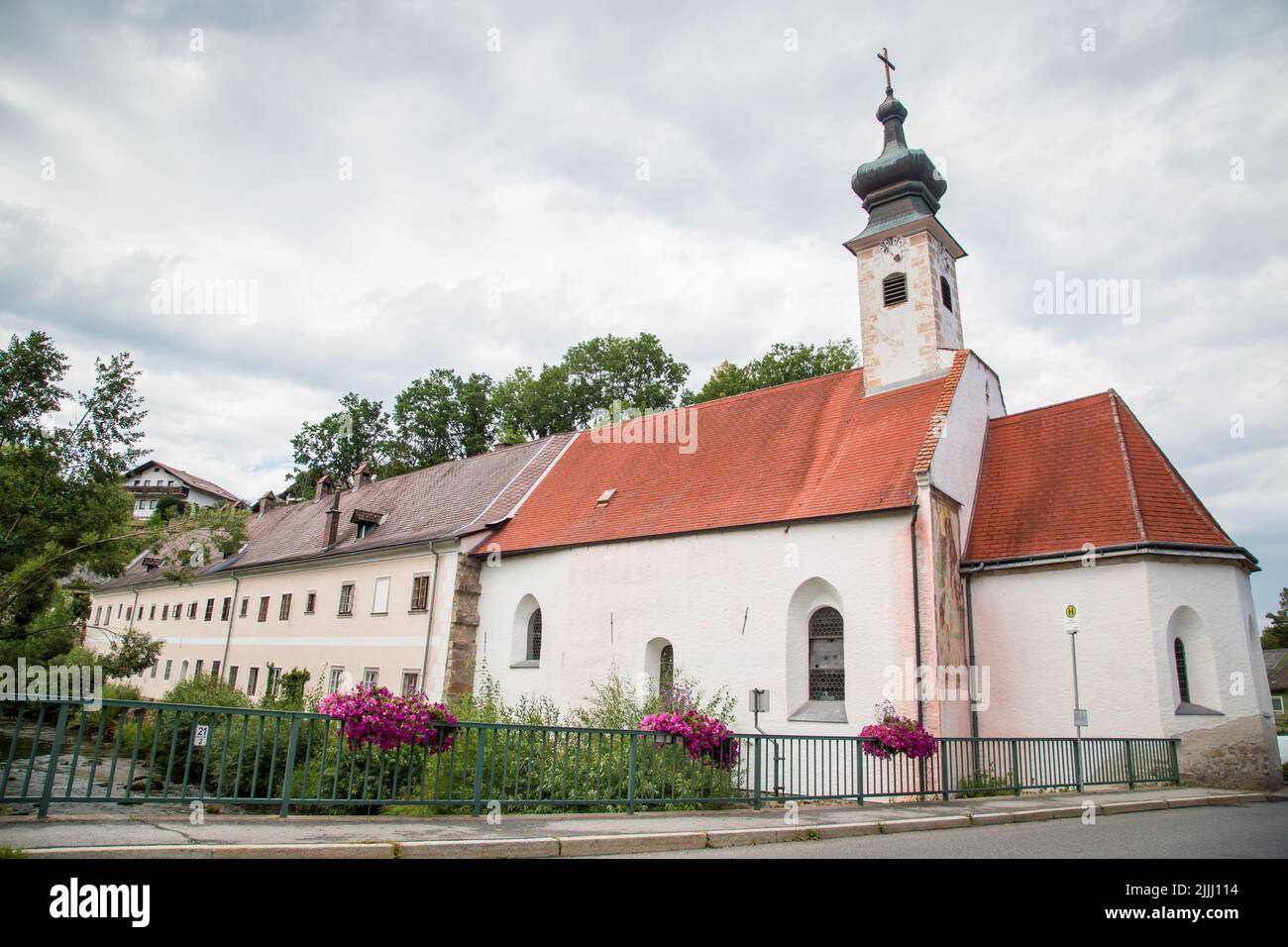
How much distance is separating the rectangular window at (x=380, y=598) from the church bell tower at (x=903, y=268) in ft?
52.0

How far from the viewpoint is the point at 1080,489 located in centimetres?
1703

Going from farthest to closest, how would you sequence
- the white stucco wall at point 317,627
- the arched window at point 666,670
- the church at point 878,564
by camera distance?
the white stucco wall at point 317,627, the arched window at point 666,670, the church at point 878,564

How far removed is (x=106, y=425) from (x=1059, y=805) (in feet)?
73.3

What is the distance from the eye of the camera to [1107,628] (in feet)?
50.6

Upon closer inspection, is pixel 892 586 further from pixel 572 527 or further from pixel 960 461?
pixel 572 527

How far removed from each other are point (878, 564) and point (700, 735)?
7.08m

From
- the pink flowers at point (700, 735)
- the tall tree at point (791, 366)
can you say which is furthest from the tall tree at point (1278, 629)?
the pink flowers at point (700, 735)

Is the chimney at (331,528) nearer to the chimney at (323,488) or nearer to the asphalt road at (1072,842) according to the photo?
the chimney at (323,488)

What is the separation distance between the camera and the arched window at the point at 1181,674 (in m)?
15.4

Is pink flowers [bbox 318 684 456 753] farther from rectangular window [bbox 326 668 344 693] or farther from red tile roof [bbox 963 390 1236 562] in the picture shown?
rectangular window [bbox 326 668 344 693]

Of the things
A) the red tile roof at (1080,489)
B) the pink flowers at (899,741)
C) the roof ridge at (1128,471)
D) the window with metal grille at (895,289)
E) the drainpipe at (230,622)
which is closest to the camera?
the pink flowers at (899,741)

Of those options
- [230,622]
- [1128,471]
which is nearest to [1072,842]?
[1128,471]

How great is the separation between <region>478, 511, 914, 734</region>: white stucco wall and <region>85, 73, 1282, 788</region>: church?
51mm
